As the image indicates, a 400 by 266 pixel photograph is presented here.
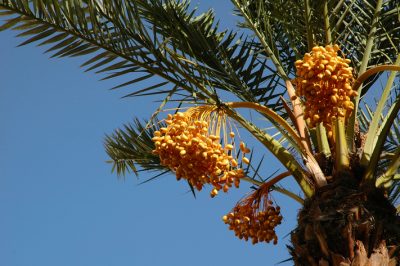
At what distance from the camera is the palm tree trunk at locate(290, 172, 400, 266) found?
409cm

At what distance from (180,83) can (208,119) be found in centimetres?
54

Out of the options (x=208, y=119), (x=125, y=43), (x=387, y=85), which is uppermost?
(x=125, y=43)

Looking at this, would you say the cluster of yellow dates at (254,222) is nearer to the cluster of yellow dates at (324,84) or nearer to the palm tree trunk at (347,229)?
the palm tree trunk at (347,229)

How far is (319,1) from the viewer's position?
515 cm

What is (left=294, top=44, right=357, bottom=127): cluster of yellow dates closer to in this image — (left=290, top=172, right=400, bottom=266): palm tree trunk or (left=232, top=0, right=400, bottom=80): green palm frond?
(left=290, top=172, right=400, bottom=266): palm tree trunk

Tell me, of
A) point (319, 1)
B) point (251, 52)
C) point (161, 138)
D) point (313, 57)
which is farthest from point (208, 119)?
point (251, 52)

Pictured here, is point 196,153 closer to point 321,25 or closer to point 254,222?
point 254,222

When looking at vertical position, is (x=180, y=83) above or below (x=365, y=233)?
above

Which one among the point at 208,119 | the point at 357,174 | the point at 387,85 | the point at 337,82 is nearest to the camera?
the point at 337,82

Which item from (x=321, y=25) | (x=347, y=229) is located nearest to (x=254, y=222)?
(x=347, y=229)

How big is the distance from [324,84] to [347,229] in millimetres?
866

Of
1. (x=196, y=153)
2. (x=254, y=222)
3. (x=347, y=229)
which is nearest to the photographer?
(x=196, y=153)

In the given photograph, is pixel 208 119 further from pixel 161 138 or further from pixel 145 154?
pixel 145 154

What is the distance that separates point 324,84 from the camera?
3.90 meters
